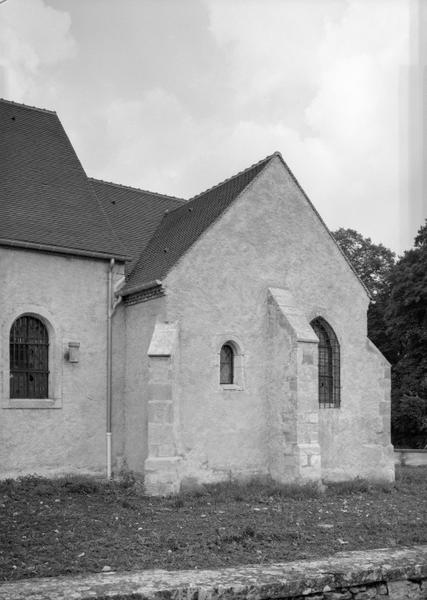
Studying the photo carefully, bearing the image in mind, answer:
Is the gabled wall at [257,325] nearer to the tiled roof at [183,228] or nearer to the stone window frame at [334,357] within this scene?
the stone window frame at [334,357]

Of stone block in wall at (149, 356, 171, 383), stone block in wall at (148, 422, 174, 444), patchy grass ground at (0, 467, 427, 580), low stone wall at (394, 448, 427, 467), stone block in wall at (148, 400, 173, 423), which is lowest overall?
low stone wall at (394, 448, 427, 467)

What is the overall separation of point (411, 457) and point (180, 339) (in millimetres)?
14250

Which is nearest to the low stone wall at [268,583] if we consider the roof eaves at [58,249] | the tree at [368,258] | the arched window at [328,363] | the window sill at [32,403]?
the window sill at [32,403]

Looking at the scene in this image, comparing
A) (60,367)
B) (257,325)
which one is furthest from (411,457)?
(60,367)

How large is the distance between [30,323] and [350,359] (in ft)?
28.6

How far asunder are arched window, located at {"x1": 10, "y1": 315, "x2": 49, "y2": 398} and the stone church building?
3 centimetres

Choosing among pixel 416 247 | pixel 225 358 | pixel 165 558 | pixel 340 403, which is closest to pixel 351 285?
pixel 340 403

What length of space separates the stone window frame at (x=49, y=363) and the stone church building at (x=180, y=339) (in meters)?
0.03

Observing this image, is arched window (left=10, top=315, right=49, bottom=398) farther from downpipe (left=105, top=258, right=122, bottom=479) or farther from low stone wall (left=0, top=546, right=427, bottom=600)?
low stone wall (left=0, top=546, right=427, bottom=600)

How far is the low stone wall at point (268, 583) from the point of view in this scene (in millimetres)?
5105

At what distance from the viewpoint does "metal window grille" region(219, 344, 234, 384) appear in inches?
669

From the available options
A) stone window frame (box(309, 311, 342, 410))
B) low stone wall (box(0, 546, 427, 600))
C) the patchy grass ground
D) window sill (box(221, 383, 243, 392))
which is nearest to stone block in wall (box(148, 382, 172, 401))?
window sill (box(221, 383, 243, 392))

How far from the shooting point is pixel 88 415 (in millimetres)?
16703

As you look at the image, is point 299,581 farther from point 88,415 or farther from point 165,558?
point 88,415
